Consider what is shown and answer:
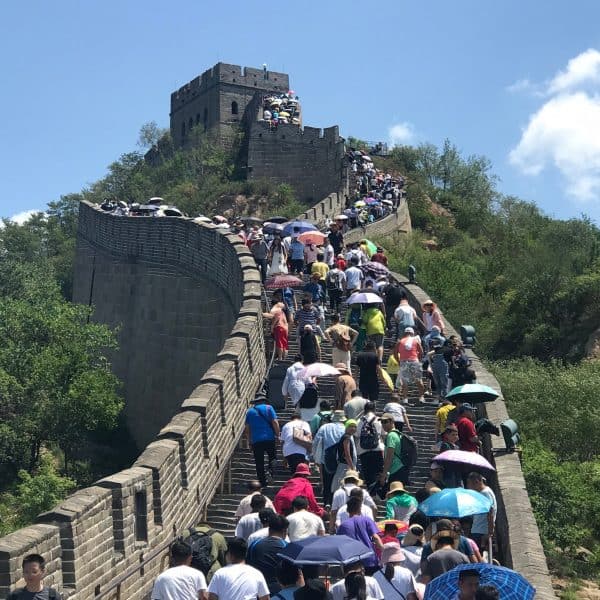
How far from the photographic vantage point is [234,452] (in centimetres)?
1423

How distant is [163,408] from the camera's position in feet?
88.9

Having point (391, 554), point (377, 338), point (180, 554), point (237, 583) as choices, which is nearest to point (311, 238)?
point (377, 338)

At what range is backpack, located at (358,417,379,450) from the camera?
11742 mm

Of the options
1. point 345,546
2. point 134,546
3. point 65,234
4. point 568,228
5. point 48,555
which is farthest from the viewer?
point 65,234

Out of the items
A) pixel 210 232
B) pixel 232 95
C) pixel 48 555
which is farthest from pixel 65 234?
pixel 48 555

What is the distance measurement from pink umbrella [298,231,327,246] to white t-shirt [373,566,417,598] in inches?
622

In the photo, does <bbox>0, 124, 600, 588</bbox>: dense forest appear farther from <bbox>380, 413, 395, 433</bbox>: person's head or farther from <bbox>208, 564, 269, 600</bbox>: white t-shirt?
<bbox>208, 564, 269, 600</bbox>: white t-shirt

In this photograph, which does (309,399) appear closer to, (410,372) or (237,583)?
(410,372)

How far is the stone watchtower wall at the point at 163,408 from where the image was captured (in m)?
9.50

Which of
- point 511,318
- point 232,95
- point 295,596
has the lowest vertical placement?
point 295,596

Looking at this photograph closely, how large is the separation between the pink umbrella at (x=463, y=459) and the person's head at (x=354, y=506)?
1.74m

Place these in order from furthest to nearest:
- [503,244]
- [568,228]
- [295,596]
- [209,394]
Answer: [503,244] < [568,228] < [209,394] < [295,596]

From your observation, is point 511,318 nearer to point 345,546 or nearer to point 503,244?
point 503,244

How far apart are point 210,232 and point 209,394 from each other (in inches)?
466
